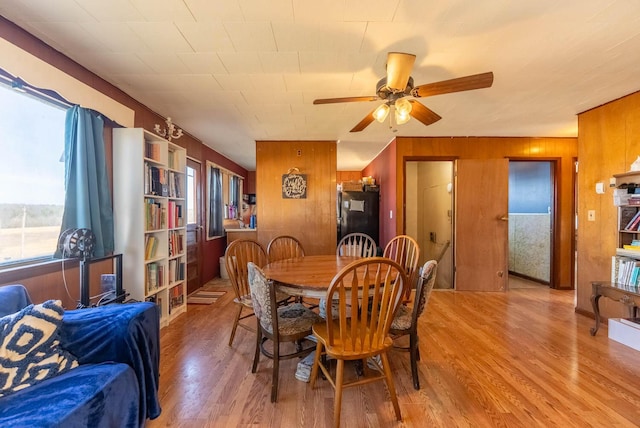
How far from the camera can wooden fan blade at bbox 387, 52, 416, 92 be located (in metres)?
1.64

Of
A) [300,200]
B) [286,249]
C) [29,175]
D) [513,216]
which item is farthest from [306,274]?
[513,216]

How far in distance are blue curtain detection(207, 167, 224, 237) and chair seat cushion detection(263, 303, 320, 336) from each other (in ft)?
10.5

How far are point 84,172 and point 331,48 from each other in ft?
6.70

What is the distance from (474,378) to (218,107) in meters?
3.33

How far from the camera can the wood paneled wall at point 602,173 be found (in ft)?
9.12

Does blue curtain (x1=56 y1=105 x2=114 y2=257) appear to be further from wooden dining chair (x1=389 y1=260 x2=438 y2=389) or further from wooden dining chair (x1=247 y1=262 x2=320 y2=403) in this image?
wooden dining chair (x1=389 y1=260 x2=438 y2=389)

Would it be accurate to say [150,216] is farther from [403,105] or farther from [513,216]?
[513,216]

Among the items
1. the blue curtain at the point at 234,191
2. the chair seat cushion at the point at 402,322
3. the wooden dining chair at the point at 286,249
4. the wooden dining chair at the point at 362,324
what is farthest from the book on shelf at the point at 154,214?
the blue curtain at the point at 234,191

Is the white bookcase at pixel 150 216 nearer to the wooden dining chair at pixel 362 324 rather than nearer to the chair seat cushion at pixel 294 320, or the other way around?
the chair seat cushion at pixel 294 320

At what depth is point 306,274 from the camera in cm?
202

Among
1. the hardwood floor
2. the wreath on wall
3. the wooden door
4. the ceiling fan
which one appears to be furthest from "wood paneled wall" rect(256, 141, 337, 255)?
the ceiling fan

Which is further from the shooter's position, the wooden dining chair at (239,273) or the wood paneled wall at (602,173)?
the wood paneled wall at (602,173)

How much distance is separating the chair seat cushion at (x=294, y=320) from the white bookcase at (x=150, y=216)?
1473mm

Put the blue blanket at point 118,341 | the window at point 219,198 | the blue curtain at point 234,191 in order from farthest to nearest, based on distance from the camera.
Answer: the blue curtain at point 234,191
the window at point 219,198
the blue blanket at point 118,341
